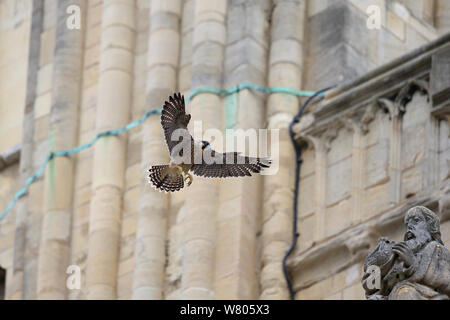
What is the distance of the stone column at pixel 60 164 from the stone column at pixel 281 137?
7.46 feet

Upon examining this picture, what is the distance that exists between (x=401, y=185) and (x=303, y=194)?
1.36 m

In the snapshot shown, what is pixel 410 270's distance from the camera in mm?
17391

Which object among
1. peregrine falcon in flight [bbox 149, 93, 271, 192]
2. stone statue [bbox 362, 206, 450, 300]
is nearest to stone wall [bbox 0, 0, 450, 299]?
peregrine falcon in flight [bbox 149, 93, 271, 192]

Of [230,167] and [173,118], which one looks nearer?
[173,118]

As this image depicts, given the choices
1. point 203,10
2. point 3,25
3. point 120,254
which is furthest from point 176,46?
point 3,25

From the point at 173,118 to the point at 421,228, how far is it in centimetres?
186

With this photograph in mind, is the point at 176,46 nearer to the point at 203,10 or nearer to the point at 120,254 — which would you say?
the point at 203,10

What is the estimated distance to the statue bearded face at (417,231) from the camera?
17672 mm

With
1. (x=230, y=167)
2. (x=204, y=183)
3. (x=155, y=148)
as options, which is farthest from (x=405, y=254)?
(x=155, y=148)

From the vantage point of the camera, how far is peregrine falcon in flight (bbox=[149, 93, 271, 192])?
18156 mm

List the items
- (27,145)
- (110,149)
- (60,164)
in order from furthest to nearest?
(27,145) < (60,164) < (110,149)

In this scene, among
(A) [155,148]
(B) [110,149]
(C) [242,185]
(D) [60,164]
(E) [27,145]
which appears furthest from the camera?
(E) [27,145]

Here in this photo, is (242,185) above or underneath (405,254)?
above

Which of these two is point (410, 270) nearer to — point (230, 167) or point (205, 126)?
point (230, 167)
